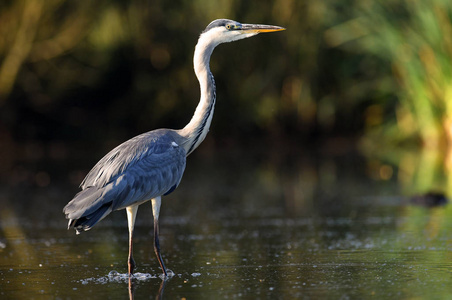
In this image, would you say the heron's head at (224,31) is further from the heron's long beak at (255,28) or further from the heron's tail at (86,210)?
the heron's tail at (86,210)

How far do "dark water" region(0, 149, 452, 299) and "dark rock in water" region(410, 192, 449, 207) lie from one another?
10 cm

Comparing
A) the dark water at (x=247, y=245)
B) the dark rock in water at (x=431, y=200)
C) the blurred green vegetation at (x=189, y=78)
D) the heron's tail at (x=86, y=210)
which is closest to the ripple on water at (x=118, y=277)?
the dark water at (x=247, y=245)

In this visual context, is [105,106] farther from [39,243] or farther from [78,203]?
[78,203]

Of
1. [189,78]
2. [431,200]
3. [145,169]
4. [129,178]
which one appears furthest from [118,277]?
[189,78]

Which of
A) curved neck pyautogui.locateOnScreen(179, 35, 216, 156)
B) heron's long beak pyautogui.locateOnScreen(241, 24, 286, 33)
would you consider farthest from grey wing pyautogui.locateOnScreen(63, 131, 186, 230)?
heron's long beak pyautogui.locateOnScreen(241, 24, 286, 33)

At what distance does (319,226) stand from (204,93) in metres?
2.25

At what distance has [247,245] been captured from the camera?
760 cm

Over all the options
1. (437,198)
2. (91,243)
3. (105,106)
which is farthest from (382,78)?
(91,243)

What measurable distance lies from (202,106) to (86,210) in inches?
66.0

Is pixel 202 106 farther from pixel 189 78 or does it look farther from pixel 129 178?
pixel 189 78

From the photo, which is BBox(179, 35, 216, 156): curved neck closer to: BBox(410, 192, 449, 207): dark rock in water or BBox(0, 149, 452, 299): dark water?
BBox(0, 149, 452, 299): dark water

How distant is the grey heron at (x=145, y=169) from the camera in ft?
20.6

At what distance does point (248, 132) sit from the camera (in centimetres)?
2014

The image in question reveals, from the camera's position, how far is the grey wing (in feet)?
20.4
